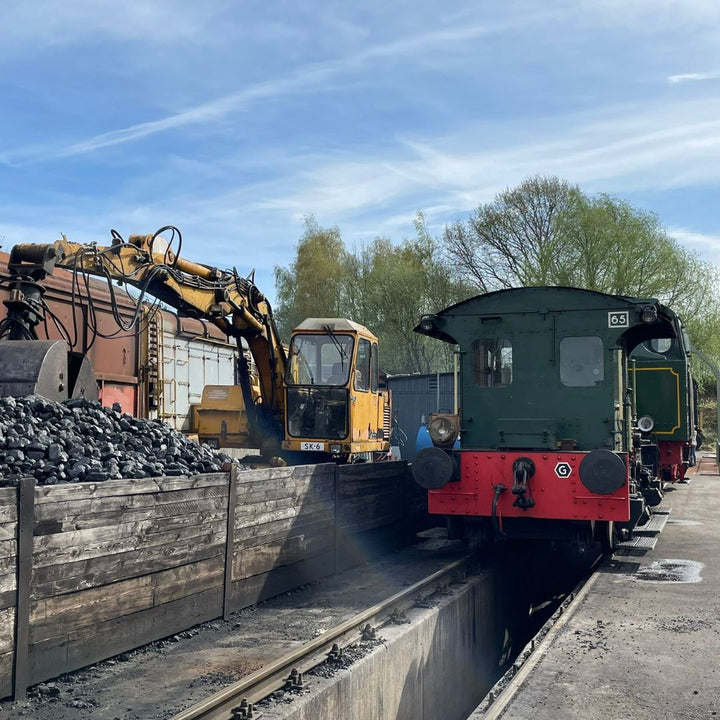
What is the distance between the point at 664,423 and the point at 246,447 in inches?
279

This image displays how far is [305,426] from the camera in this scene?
12586mm

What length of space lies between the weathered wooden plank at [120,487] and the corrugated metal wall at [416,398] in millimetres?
19568

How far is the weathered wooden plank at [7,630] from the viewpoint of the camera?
171 inches

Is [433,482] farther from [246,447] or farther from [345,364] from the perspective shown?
[246,447]

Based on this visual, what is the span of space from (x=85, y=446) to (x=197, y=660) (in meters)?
1.87

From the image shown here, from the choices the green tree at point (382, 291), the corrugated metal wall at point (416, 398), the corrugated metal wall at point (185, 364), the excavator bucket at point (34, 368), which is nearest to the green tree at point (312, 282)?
the green tree at point (382, 291)

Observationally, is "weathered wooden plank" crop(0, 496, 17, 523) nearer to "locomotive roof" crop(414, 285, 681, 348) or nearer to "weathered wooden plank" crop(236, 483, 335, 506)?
"weathered wooden plank" crop(236, 483, 335, 506)

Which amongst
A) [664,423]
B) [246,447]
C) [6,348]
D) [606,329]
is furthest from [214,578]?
[664,423]

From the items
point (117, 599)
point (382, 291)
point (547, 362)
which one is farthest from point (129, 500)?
point (382, 291)

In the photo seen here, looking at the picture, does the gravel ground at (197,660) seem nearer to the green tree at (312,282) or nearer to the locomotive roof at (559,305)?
the locomotive roof at (559,305)

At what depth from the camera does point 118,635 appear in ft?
17.4

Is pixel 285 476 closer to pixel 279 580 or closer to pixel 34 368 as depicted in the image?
pixel 279 580

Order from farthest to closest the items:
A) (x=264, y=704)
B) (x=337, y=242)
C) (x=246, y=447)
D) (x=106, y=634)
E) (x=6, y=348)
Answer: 1. (x=337, y=242)
2. (x=246, y=447)
3. (x=6, y=348)
4. (x=106, y=634)
5. (x=264, y=704)

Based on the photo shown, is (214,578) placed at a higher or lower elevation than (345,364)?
lower
